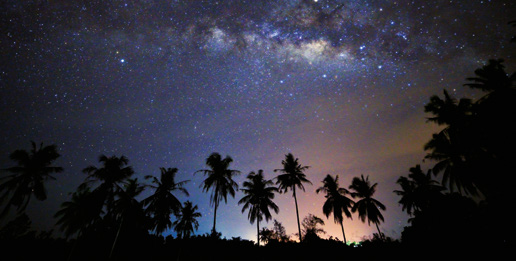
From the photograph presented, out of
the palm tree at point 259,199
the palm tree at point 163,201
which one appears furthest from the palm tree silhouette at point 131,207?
the palm tree at point 259,199

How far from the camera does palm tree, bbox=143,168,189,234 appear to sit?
86.7ft

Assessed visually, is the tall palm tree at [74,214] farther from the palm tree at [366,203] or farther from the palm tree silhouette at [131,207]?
the palm tree at [366,203]

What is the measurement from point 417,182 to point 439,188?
256cm

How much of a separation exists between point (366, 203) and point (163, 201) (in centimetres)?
3057

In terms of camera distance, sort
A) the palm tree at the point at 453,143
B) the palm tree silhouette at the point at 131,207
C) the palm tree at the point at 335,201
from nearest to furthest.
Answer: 1. the palm tree at the point at 453,143
2. the palm tree silhouette at the point at 131,207
3. the palm tree at the point at 335,201

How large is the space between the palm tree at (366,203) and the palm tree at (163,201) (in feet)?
88.3

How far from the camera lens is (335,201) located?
110ft

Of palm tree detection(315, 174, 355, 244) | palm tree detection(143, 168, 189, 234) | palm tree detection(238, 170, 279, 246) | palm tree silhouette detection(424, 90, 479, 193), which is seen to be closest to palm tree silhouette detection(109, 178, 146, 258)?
palm tree detection(143, 168, 189, 234)

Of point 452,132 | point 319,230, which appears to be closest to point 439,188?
point 452,132

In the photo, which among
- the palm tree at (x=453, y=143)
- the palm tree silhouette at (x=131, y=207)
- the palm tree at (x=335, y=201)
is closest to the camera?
the palm tree at (x=453, y=143)

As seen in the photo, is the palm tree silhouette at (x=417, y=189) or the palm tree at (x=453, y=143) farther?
the palm tree silhouette at (x=417, y=189)

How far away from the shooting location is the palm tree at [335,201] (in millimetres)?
32875

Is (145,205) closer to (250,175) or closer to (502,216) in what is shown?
(250,175)

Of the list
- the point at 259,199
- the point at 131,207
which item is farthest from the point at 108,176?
the point at 259,199
